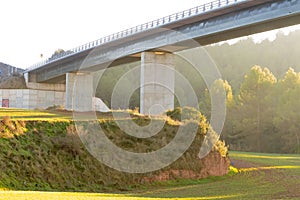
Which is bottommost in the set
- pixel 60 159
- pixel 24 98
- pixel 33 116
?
pixel 60 159

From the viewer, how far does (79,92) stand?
73125 millimetres

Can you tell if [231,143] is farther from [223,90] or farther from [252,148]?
[223,90]

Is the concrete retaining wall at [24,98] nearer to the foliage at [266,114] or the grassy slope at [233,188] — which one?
the foliage at [266,114]

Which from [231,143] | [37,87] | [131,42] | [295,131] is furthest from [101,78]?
[131,42]

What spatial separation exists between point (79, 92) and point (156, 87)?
27100 millimetres

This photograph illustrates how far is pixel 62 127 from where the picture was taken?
1261 inches

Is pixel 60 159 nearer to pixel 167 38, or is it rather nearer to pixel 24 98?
pixel 167 38

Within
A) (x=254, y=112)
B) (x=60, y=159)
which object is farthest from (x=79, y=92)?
(x=60, y=159)

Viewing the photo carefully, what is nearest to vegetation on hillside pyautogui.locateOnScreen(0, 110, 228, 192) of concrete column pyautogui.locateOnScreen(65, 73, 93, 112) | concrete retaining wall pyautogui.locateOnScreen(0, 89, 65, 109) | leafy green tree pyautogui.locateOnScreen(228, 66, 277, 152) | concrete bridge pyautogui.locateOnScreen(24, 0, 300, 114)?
concrete bridge pyautogui.locateOnScreen(24, 0, 300, 114)

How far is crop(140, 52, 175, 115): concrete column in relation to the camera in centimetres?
4806

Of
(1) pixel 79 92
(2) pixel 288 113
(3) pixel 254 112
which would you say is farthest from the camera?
(3) pixel 254 112

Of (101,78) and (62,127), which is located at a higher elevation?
(101,78)

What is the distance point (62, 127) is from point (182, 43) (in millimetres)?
17134

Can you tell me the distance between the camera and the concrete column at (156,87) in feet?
158
